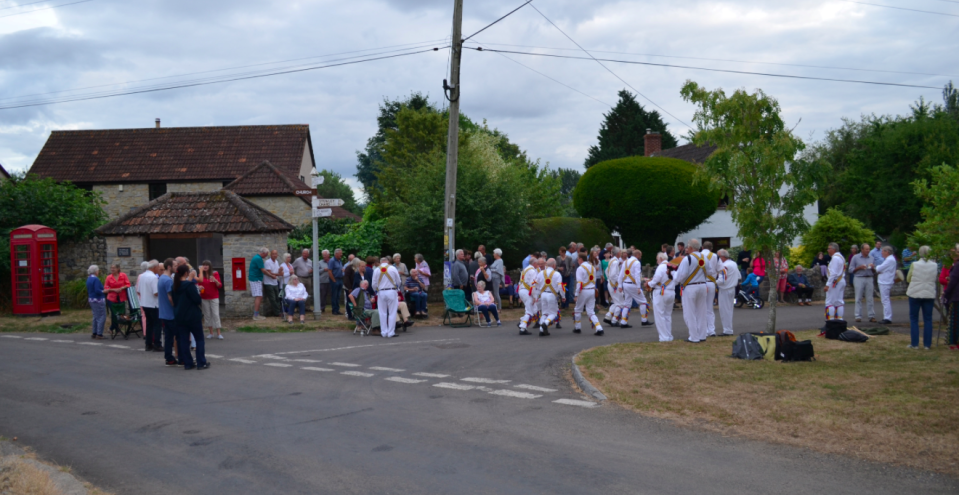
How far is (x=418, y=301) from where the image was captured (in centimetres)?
1938

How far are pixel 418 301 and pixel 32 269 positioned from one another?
37.1 ft

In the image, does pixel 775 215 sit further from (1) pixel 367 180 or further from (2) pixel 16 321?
(1) pixel 367 180

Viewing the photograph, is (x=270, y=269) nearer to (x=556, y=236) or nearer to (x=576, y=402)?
(x=556, y=236)

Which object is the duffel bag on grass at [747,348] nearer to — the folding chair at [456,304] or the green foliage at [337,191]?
the folding chair at [456,304]

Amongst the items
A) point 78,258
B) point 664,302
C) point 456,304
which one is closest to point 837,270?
point 664,302

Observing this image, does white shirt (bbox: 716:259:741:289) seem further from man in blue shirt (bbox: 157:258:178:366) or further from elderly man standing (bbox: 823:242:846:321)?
man in blue shirt (bbox: 157:258:178:366)

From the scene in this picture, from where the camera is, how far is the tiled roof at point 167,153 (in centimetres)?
3469

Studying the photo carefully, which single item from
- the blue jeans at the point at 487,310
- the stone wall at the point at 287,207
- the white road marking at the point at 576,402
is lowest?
the white road marking at the point at 576,402

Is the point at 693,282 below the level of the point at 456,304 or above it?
above

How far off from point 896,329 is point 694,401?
9347 millimetres

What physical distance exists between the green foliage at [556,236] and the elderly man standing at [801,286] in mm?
7124

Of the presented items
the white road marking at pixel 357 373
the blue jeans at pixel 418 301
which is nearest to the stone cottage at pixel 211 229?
the blue jeans at pixel 418 301

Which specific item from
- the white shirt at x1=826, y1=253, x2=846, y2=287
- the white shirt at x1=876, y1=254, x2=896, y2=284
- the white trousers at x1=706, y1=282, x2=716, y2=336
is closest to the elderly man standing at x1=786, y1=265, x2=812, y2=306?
the white shirt at x1=876, y1=254, x2=896, y2=284

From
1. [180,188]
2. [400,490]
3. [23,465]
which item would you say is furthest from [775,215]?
[180,188]
